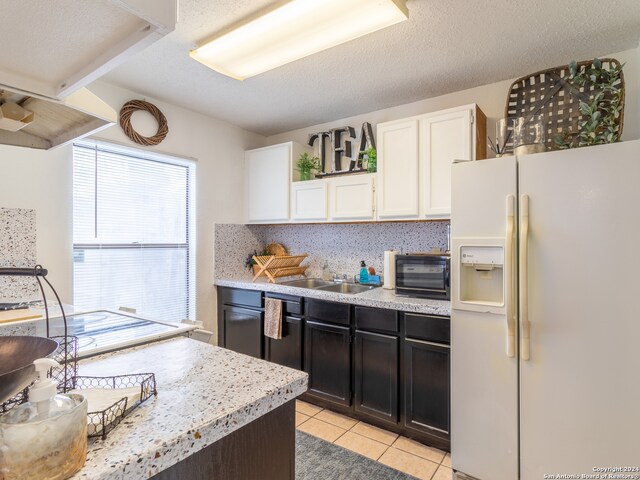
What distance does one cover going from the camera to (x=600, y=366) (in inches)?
60.5

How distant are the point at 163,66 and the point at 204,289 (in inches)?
73.9

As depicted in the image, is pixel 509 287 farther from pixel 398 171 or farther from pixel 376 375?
pixel 398 171

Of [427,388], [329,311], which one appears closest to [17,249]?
[329,311]

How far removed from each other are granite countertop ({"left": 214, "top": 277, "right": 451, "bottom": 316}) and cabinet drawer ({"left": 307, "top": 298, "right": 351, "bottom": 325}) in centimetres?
4

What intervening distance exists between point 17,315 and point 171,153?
174 centimetres

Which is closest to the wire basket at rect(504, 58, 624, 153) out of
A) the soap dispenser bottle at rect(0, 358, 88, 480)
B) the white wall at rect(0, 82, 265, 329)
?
the soap dispenser bottle at rect(0, 358, 88, 480)

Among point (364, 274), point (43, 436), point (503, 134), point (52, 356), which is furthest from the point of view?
point (364, 274)

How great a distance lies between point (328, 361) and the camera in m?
2.60

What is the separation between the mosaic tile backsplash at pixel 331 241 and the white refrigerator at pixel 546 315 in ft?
3.13

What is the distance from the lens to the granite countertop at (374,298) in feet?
6.97

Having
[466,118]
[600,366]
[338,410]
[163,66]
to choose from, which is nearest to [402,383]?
[338,410]

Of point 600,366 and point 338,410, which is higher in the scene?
point 600,366

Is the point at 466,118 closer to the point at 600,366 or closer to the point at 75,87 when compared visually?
the point at 600,366

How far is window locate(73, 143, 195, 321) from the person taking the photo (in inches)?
97.6
